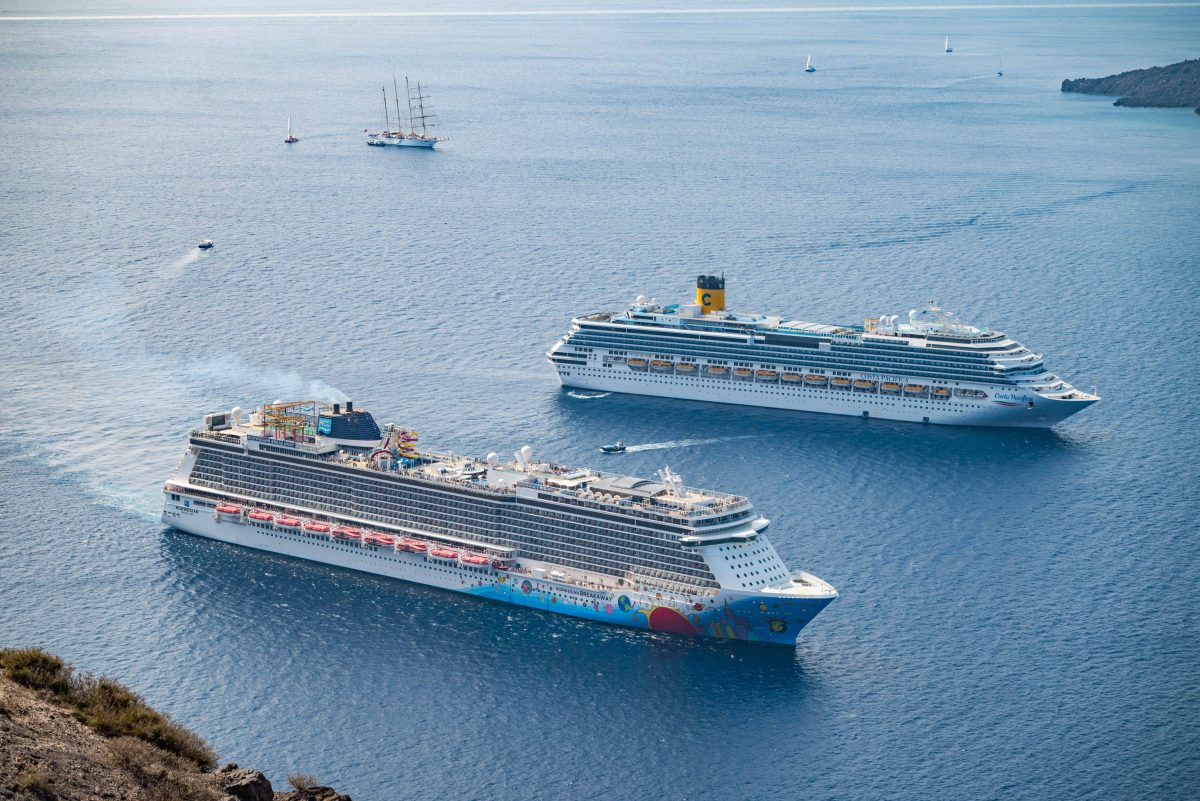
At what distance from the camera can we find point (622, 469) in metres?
93.8

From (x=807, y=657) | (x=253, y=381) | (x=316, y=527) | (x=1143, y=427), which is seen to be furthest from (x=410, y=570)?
(x=1143, y=427)

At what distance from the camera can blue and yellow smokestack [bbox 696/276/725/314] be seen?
117062 mm

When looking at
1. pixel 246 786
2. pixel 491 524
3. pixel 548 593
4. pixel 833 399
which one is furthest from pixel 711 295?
pixel 246 786

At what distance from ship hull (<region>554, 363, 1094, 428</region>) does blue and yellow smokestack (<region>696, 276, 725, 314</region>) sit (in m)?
6.73

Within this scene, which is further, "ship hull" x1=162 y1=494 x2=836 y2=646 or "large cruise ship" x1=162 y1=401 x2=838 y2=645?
"large cruise ship" x1=162 y1=401 x2=838 y2=645

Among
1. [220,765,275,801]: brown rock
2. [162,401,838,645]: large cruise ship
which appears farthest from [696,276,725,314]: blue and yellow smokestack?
[220,765,275,801]: brown rock

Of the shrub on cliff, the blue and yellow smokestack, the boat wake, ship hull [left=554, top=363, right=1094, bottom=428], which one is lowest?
the shrub on cliff

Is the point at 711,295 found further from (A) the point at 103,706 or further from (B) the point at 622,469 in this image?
(A) the point at 103,706

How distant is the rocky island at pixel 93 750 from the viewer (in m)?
35.8

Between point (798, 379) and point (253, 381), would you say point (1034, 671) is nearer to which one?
point (798, 379)

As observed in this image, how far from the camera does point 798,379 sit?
363 ft

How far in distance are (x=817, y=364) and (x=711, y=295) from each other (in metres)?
11.0

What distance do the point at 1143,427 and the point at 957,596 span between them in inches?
1311

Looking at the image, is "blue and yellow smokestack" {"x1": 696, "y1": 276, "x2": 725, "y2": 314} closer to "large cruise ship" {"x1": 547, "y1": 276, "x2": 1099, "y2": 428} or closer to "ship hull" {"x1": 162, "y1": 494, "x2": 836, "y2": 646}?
"large cruise ship" {"x1": 547, "y1": 276, "x2": 1099, "y2": 428}
